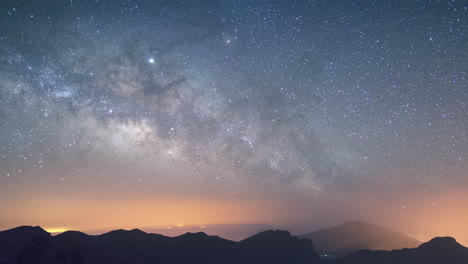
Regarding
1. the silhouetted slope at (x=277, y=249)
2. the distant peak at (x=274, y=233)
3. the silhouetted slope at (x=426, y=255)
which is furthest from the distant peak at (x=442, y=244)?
the distant peak at (x=274, y=233)

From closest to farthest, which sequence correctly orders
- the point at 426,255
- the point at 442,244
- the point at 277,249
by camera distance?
the point at 426,255
the point at 442,244
the point at 277,249

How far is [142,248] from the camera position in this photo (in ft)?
310

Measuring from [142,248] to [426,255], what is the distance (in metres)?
114

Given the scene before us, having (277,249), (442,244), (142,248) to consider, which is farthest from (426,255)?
(142,248)

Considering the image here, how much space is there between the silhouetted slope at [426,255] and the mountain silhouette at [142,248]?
2271 cm

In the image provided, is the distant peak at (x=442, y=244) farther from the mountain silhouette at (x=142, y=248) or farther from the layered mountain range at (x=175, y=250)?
the mountain silhouette at (x=142, y=248)

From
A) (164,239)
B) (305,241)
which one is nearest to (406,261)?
(305,241)

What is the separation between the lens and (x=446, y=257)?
10962 cm

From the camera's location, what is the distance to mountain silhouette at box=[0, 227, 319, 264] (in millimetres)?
70694

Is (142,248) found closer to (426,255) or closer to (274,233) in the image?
(274,233)

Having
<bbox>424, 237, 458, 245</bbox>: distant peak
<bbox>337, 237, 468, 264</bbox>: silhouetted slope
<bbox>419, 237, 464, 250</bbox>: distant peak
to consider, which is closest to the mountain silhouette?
<bbox>337, 237, 468, 264</bbox>: silhouetted slope

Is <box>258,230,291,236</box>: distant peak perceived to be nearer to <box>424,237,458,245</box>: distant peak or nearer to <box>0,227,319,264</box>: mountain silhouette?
<box>0,227,319,264</box>: mountain silhouette

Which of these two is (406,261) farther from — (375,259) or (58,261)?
(58,261)

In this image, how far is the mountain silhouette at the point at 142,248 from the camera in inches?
2783
